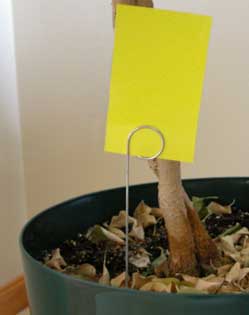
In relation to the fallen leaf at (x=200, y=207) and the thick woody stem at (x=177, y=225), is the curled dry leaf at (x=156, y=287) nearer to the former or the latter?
the thick woody stem at (x=177, y=225)

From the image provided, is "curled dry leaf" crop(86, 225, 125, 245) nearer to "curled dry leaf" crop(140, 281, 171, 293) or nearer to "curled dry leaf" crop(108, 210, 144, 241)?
"curled dry leaf" crop(108, 210, 144, 241)

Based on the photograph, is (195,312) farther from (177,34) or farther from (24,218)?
(24,218)

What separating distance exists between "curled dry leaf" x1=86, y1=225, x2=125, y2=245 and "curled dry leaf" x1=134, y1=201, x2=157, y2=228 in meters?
0.04

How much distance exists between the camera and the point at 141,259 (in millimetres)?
408

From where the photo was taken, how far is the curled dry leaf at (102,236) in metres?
0.45

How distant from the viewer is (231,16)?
68 cm

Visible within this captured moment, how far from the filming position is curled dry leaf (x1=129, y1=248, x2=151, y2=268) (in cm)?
40

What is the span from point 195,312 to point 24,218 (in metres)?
0.54

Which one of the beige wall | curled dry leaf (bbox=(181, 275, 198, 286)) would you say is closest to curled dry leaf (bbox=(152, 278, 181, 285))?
curled dry leaf (bbox=(181, 275, 198, 286))

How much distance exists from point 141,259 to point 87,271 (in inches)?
1.9

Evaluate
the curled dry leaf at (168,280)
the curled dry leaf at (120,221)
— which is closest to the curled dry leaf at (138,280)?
the curled dry leaf at (168,280)

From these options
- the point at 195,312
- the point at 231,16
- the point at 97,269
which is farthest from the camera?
the point at 231,16

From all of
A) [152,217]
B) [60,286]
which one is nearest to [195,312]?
[60,286]

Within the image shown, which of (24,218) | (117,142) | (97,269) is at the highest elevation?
(117,142)
